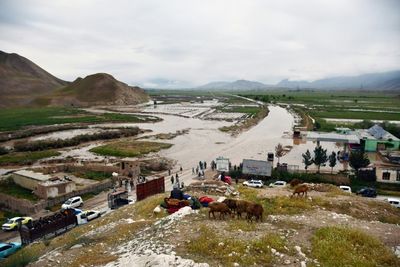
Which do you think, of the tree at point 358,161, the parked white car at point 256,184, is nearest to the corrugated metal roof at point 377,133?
the tree at point 358,161

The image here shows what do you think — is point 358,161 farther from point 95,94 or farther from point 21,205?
point 95,94

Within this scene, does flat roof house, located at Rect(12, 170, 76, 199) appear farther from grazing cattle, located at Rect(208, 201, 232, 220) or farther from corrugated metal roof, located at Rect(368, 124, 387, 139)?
corrugated metal roof, located at Rect(368, 124, 387, 139)

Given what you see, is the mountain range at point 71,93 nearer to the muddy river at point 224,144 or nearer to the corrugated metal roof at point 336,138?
the muddy river at point 224,144

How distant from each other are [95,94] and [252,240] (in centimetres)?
15217

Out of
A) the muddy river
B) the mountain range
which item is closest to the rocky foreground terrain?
the muddy river

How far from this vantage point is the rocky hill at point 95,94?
147 metres

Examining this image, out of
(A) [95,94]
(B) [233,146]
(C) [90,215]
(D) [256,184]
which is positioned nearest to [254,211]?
(C) [90,215]

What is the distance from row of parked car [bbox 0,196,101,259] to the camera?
64.5ft

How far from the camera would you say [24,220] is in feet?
81.5

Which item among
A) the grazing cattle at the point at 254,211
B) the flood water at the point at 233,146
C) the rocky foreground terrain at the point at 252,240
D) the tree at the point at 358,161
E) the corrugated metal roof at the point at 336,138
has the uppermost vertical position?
the grazing cattle at the point at 254,211

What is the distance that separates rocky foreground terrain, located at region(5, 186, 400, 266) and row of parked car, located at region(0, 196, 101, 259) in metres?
3.64

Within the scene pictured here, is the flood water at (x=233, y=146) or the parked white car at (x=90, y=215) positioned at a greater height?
the parked white car at (x=90, y=215)

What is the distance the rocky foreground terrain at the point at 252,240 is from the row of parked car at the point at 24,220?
143 inches

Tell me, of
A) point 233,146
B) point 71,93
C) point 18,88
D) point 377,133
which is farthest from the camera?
point 18,88
